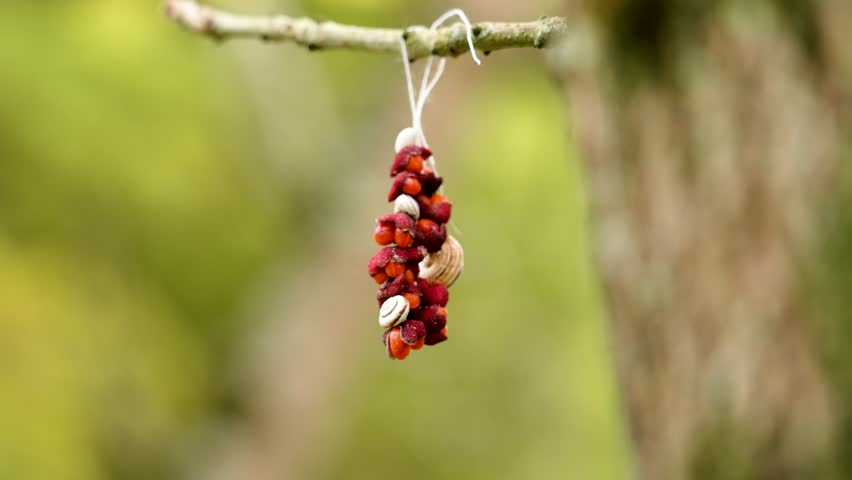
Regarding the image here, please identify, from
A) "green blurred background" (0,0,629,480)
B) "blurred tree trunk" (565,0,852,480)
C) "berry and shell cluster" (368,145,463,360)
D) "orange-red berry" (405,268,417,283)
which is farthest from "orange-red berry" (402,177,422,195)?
"green blurred background" (0,0,629,480)

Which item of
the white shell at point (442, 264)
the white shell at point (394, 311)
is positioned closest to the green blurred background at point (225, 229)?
the white shell at point (442, 264)

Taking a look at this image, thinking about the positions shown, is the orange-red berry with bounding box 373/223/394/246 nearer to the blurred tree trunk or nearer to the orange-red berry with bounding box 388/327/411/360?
the orange-red berry with bounding box 388/327/411/360

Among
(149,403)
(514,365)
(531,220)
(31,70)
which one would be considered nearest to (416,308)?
(31,70)

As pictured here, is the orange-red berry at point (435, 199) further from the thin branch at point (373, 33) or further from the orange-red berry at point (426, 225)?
the thin branch at point (373, 33)

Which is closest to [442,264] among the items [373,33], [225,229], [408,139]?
[408,139]

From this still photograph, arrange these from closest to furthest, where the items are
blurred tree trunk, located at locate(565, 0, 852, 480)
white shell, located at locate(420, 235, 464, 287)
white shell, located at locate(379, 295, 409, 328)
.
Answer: blurred tree trunk, located at locate(565, 0, 852, 480)
white shell, located at locate(379, 295, 409, 328)
white shell, located at locate(420, 235, 464, 287)

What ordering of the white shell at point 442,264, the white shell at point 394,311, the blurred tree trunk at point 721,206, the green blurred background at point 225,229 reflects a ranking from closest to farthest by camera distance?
the blurred tree trunk at point 721,206, the white shell at point 394,311, the white shell at point 442,264, the green blurred background at point 225,229

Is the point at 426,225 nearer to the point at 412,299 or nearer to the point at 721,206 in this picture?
the point at 412,299
